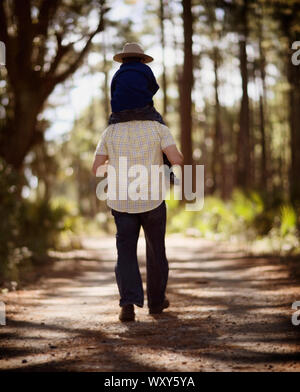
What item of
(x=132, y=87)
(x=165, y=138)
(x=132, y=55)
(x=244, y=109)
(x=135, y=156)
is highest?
(x=244, y=109)

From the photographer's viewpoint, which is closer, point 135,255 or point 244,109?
point 135,255

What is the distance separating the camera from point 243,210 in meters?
14.5

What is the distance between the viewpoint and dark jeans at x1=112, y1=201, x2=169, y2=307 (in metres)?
5.41

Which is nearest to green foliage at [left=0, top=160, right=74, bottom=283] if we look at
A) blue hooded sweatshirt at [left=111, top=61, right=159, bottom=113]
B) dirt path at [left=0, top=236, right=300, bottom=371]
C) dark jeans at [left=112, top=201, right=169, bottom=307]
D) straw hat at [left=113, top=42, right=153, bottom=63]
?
dirt path at [left=0, top=236, right=300, bottom=371]

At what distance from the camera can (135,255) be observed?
5512 mm

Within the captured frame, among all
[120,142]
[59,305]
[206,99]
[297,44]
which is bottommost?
[59,305]

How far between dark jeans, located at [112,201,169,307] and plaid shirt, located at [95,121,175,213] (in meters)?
0.10

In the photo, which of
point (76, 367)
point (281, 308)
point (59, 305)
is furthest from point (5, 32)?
point (76, 367)

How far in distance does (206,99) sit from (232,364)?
44.4 metres

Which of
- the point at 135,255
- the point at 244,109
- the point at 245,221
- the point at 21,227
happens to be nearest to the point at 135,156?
the point at 135,255

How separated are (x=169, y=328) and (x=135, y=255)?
77 cm

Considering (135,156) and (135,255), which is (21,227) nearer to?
(135,255)

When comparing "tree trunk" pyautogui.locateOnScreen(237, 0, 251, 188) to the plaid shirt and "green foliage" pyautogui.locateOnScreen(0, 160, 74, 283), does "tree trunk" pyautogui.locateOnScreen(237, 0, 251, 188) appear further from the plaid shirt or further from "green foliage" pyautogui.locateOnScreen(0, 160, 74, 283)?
the plaid shirt
